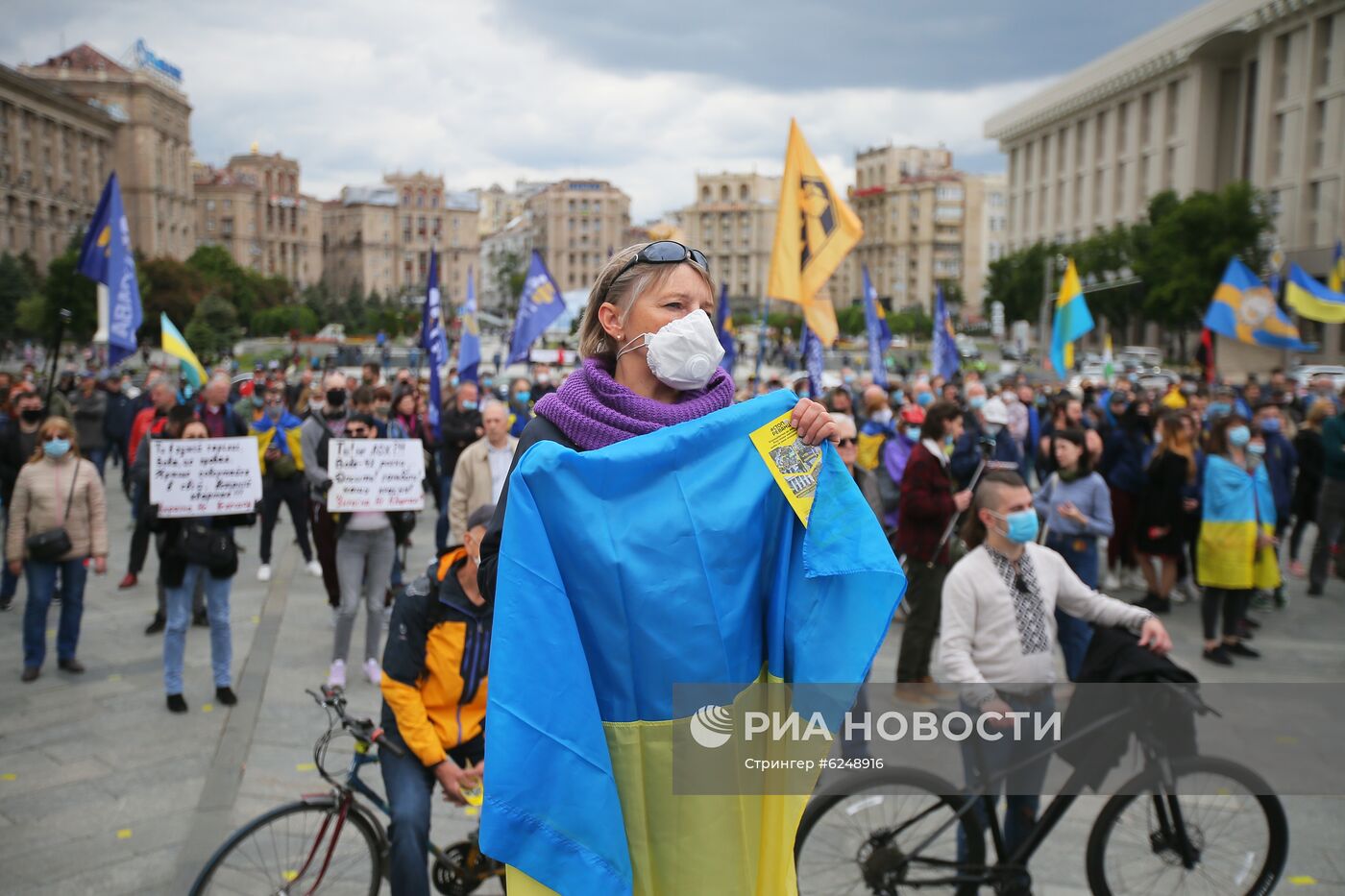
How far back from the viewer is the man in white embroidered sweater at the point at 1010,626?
3.93 meters

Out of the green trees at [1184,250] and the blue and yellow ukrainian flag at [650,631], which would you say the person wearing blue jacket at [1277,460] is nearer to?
the blue and yellow ukrainian flag at [650,631]

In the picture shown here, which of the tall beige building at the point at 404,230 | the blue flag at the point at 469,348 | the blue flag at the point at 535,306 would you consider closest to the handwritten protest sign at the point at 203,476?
the blue flag at the point at 469,348

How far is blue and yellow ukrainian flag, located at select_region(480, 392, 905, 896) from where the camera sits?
5.87 feet

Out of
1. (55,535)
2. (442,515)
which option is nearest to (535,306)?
(442,515)

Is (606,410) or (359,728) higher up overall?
(606,410)

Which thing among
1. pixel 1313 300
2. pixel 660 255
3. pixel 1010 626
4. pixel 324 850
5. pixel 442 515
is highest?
pixel 1313 300

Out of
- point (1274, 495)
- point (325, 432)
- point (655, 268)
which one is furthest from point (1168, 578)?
point (655, 268)

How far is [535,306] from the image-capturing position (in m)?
15.0

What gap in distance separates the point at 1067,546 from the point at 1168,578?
6.53 feet

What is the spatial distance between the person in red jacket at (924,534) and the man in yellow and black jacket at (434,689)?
3.94 metres

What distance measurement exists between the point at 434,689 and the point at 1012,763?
2.23m

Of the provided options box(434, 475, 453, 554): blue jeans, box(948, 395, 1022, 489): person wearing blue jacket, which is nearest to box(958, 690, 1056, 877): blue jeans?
box(948, 395, 1022, 489): person wearing blue jacket

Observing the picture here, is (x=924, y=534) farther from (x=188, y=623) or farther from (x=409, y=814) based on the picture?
(x=188, y=623)

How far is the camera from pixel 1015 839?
13.5 feet
